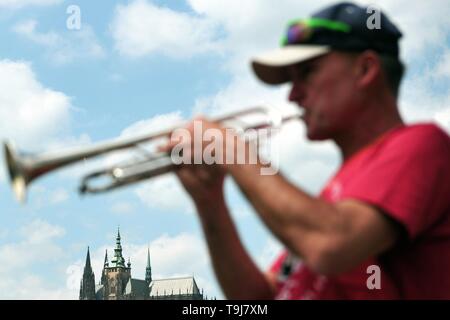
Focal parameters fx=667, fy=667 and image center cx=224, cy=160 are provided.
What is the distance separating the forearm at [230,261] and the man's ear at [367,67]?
84 cm

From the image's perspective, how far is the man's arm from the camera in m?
2.29

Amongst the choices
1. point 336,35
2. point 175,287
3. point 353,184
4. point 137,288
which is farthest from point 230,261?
point 137,288

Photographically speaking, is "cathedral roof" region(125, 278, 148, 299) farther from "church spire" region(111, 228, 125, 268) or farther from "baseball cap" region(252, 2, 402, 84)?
"baseball cap" region(252, 2, 402, 84)

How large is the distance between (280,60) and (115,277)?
481 feet

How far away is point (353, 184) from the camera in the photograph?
2.45 metres

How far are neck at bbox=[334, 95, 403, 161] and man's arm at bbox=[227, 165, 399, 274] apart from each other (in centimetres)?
47

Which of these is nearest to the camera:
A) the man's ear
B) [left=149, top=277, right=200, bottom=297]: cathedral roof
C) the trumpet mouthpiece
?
the man's ear

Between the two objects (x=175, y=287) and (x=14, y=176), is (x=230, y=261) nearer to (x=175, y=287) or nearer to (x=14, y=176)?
(x=14, y=176)

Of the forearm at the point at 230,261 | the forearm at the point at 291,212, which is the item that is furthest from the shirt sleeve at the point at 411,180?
the forearm at the point at 230,261

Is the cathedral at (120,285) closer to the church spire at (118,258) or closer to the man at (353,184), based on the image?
the church spire at (118,258)

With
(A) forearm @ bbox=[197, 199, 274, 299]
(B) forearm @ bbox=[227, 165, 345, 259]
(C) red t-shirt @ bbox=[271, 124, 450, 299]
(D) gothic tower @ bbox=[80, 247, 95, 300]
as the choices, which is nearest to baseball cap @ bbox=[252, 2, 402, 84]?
(C) red t-shirt @ bbox=[271, 124, 450, 299]

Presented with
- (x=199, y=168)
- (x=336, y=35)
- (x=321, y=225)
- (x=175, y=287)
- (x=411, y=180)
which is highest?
(x=175, y=287)

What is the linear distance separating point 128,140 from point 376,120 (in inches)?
46.6
